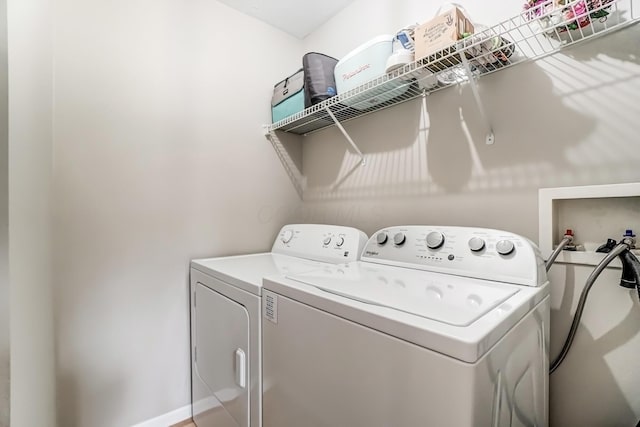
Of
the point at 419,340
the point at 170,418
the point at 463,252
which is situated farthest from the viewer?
the point at 170,418

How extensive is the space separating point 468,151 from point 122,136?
1.66 meters

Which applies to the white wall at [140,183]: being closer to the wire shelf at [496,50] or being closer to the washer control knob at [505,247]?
the wire shelf at [496,50]

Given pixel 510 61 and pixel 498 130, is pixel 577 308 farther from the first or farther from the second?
pixel 510 61

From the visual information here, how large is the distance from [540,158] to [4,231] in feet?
6.41

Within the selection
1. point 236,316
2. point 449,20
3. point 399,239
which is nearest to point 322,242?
point 399,239

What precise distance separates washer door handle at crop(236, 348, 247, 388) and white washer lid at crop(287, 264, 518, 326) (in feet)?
1.32

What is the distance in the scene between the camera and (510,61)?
3.78 feet

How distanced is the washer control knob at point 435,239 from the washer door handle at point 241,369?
2.78ft

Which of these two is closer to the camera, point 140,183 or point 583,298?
point 583,298

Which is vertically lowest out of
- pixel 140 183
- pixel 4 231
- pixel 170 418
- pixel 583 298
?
pixel 170 418

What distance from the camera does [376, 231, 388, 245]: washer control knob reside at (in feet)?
4.30

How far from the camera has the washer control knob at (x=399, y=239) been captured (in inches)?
48.9

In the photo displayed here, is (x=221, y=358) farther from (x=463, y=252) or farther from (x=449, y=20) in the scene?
(x=449, y=20)

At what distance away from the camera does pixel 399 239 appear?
49.4 inches
